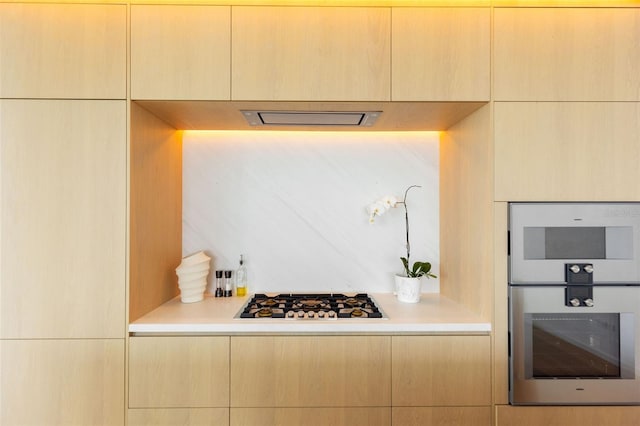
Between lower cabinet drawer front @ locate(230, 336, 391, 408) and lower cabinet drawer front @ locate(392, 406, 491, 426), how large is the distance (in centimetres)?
9

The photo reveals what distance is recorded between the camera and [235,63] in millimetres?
1479

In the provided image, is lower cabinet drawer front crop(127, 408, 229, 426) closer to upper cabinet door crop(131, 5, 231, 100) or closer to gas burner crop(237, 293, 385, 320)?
gas burner crop(237, 293, 385, 320)

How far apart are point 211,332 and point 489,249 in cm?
131

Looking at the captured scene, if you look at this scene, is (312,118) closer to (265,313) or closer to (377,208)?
(377,208)

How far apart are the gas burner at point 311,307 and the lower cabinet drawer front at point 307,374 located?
0.42 feet

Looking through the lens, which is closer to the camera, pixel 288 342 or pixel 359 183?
pixel 288 342

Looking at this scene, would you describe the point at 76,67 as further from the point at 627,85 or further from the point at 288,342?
the point at 627,85

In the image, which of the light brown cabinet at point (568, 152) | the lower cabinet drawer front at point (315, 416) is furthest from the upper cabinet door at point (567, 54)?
the lower cabinet drawer front at point (315, 416)

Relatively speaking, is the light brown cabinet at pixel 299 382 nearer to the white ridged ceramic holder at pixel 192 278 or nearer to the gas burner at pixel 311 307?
the gas burner at pixel 311 307

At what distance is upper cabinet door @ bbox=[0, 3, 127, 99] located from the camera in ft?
4.73

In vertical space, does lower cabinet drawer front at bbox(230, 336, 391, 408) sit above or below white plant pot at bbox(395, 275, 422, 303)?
below

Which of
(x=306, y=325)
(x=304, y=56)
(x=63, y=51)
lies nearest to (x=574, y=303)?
(x=306, y=325)

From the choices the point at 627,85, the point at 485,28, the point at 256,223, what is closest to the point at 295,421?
the point at 256,223

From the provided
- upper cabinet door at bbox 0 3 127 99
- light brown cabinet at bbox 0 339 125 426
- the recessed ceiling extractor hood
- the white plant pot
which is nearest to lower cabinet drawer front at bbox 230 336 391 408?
the white plant pot
